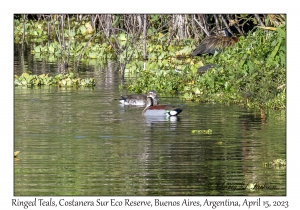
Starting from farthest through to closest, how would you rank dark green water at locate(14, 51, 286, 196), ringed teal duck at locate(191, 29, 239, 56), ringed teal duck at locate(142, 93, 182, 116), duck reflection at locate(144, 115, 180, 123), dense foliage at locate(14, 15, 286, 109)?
ringed teal duck at locate(191, 29, 239, 56), dense foliage at locate(14, 15, 286, 109), ringed teal duck at locate(142, 93, 182, 116), duck reflection at locate(144, 115, 180, 123), dark green water at locate(14, 51, 286, 196)

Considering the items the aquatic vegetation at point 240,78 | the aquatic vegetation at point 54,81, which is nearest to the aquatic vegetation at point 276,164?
the aquatic vegetation at point 240,78

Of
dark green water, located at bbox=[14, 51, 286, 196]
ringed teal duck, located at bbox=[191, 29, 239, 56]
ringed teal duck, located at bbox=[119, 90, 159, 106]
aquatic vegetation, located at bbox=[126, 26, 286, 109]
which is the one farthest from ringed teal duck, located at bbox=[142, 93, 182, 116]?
ringed teal duck, located at bbox=[191, 29, 239, 56]

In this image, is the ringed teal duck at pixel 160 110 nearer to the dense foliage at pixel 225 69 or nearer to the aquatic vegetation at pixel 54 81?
the dense foliage at pixel 225 69

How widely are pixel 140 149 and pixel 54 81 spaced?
30.6ft

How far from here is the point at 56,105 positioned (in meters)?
20.1

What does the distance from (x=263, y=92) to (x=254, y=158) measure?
5.72m

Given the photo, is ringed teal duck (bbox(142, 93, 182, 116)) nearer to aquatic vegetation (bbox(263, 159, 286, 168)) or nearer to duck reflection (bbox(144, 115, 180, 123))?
duck reflection (bbox(144, 115, 180, 123))

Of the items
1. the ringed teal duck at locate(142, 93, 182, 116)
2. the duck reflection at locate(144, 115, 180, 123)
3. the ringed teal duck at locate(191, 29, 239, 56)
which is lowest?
the duck reflection at locate(144, 115, 180, 123)

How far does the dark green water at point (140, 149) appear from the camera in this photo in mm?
12562

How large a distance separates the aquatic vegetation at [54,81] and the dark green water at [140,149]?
2.36m

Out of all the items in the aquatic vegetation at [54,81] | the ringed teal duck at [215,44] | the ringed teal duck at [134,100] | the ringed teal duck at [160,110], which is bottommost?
the ringed teal duck at [160,110]

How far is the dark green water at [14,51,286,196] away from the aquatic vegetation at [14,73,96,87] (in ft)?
7.76

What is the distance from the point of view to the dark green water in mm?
12562
